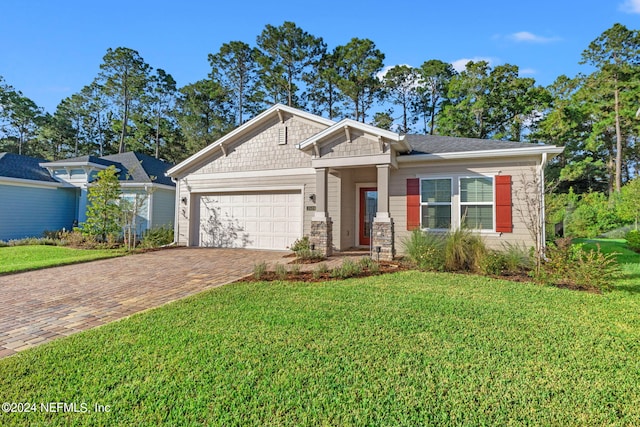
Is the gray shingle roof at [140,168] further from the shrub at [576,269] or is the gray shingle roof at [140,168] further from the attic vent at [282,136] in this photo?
Result: the shrub at [576,269]

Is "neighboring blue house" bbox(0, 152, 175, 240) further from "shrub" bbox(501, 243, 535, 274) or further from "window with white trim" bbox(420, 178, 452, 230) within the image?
"shrub" bbox(501, 243, 535, 274)

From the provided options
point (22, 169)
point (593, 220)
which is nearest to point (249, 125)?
point (22, 169)

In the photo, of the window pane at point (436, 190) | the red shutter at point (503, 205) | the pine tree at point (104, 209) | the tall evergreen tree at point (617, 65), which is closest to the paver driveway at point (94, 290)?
the pine tree at point (104, 209)

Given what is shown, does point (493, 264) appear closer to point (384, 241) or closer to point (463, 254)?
point (463, 254)

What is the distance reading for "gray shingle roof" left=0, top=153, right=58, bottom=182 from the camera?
13953mm

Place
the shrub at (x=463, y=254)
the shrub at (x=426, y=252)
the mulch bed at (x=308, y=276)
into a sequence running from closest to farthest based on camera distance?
1. the mulch bed at (x=308, y=276)
2. the shrub at (x=463, y=254)
3. the shrub at (x=426, y=252)

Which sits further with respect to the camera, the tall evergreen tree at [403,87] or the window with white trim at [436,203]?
the tall evergreen tree at [403,87]

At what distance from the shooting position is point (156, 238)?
40.4ft

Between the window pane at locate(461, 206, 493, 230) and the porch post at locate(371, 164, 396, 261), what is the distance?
7.00 ft

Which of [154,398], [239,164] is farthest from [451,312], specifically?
[239,164]

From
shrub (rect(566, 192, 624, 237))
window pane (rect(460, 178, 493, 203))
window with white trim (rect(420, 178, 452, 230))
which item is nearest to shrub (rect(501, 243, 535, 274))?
window pane (rect(460, 178, 493, 203))

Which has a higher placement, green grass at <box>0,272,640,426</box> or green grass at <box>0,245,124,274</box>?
green grass at <box>0,245,124,274</box>

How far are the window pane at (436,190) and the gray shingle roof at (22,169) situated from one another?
58.2ft

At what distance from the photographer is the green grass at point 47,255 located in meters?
8.21
